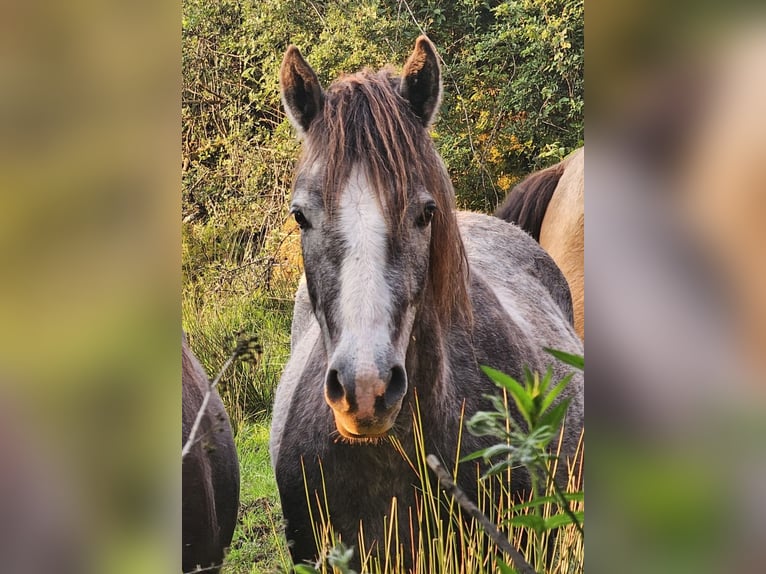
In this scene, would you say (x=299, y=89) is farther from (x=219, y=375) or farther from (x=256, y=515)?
(x=256, y=515)

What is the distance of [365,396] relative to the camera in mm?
1065

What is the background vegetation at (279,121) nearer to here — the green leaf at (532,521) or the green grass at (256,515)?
the green grass at (256,515)

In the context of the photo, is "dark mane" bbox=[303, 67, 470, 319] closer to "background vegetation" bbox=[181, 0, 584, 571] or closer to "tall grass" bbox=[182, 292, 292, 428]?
"background vegetation" bbox=[181, 0, 584, 571]

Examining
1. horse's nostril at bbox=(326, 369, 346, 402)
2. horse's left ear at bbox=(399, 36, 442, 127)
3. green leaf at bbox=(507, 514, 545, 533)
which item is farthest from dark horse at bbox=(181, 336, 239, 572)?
green leaf at bbox=(507, 514, 545, 533)

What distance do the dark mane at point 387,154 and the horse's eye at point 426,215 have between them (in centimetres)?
3

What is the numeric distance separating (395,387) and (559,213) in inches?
36.9

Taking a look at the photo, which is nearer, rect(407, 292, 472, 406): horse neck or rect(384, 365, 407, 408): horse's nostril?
rect(384, 365, 407, 408): horse's nostril

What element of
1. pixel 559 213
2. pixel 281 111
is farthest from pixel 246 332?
pixel 559 213

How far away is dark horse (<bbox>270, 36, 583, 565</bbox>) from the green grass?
10 cm

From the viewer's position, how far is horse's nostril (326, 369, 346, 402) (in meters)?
1.09

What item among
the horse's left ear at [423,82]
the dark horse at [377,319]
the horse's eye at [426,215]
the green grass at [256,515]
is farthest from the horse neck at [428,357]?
the green grass at [256,515]
